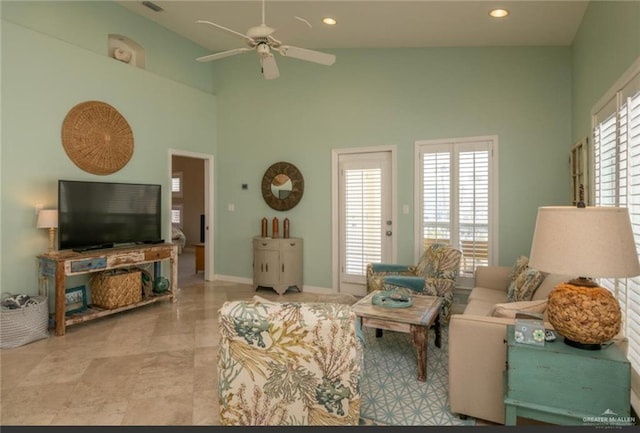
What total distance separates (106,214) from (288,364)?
3603 millimetres

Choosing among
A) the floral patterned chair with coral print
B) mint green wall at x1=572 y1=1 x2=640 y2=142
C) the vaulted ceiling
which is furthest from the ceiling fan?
the floral patterned chair with coral print

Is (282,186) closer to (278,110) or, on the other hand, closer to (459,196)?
(278,110)

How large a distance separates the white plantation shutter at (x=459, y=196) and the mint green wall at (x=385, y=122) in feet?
0.52

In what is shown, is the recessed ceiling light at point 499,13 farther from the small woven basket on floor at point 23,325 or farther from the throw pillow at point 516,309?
the small woven basket on floor at point 23,325

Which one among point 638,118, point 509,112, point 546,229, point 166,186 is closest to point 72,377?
point 166,186

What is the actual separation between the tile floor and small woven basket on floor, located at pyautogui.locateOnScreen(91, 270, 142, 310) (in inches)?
8.1

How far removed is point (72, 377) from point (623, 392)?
3578 mm

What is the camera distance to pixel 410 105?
4.99m

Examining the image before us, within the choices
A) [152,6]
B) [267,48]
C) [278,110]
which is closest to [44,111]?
[152,6]

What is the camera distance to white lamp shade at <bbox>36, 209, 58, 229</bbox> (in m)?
3.90

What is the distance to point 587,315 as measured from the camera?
68.6 inches

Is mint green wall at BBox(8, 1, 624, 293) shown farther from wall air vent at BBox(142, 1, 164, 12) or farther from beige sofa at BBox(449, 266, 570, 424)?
beige sofa at BBox(449, 266, 570, 424)

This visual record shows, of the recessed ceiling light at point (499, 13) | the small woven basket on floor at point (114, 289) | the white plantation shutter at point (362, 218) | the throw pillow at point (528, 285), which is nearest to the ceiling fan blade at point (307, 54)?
the recessed ceiling light at point (499, 13)

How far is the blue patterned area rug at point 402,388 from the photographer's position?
2436 mm
